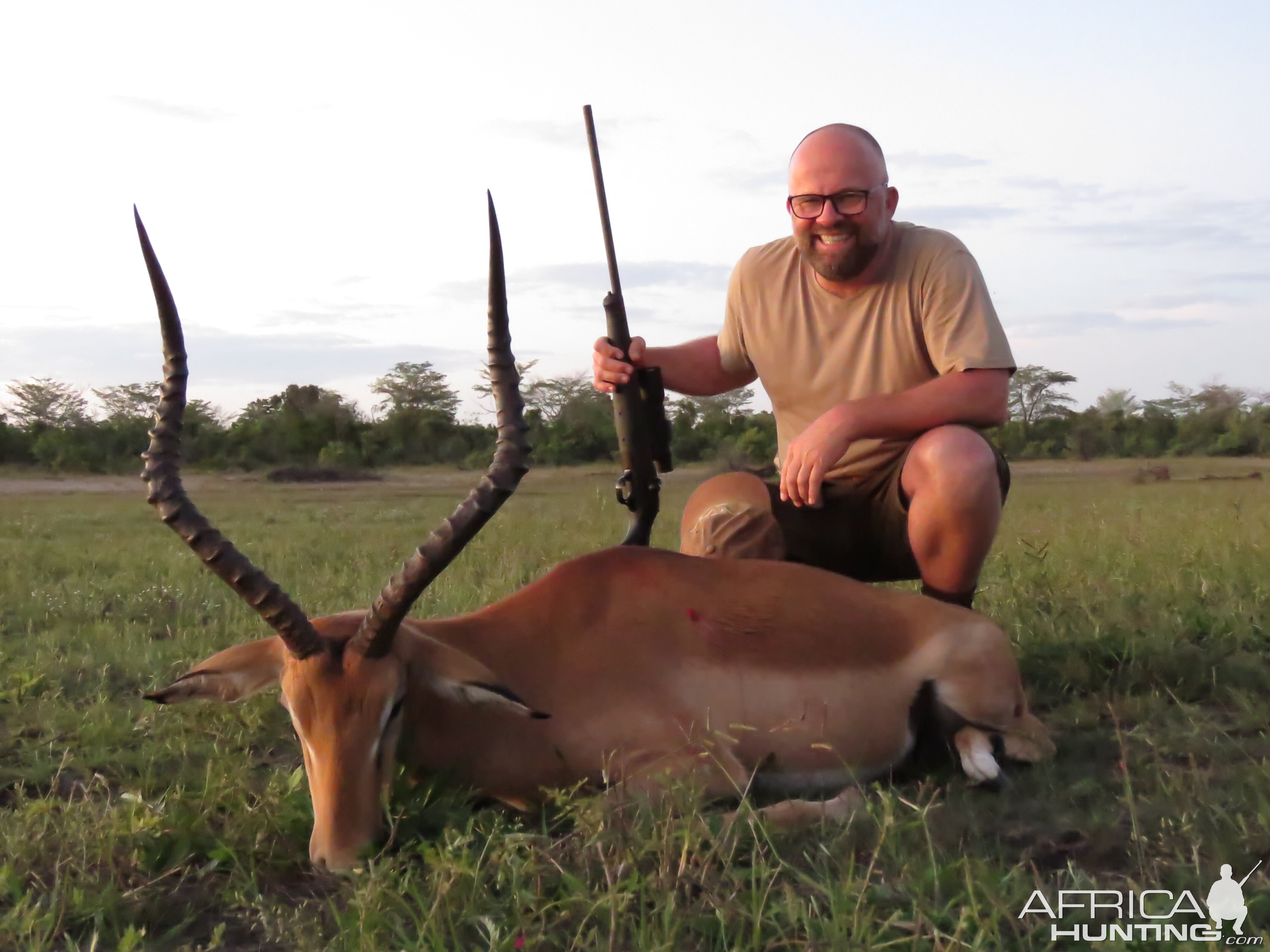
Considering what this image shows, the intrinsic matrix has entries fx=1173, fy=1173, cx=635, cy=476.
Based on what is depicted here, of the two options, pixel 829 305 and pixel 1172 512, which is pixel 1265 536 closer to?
pixel 1172 512

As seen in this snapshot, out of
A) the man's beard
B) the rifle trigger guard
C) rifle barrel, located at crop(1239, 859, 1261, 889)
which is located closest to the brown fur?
the rifle trigger guard

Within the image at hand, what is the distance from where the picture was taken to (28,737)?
4496 millimetres

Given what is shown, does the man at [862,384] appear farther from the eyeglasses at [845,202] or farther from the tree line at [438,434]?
the tree line at [438,434]

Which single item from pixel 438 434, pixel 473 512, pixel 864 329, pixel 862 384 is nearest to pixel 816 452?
pixel 862 384

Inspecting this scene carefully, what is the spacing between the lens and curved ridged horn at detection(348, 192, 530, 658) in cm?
324

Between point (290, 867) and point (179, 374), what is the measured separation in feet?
4.54

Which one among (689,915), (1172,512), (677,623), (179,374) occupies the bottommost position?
(1172,512)

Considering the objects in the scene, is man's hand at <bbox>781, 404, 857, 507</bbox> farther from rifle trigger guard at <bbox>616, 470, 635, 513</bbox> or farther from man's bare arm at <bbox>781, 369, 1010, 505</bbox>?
rifle trigger guard at <bbox>616, 470, 635, 513</bbox>

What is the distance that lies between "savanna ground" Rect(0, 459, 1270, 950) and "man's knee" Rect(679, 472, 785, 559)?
1.22m

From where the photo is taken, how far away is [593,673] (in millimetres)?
3723

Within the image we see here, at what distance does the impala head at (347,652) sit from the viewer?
3.14 metres

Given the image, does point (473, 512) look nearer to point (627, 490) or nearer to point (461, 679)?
point (461, 679)

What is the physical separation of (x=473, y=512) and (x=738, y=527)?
71.2 inches

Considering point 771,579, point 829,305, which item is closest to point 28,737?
point 771,579
